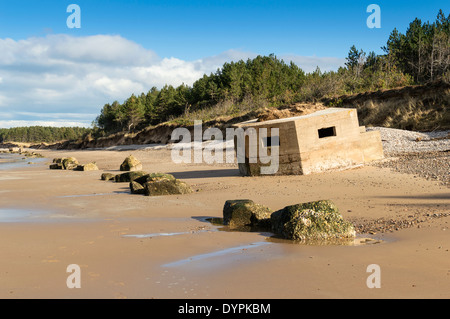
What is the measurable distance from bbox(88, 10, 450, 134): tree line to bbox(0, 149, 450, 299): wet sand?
81.1ft

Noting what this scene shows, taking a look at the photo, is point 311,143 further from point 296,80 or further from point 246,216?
point 296,80

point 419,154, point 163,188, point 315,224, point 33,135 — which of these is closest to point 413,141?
point 419,154

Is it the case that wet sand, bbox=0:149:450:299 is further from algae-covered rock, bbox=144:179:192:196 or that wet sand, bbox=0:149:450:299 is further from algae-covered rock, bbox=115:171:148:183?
algae-covered rock, bbox=115:171:148:183

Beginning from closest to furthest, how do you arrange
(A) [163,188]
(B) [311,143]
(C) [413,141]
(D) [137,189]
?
(A) [163,188]
(D) [137,189]
(B) [311,143]
(C) [413,141]

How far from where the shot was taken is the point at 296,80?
60250 millimetres

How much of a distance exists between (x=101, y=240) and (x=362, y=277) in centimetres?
378

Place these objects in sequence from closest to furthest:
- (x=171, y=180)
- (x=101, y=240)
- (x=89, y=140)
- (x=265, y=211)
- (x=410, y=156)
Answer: (x=101, y=240) < (x=265, y=211) < (x=171, y=180) < (x=410, y=156) < (x=89, y=140)

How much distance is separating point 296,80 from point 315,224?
186 ft

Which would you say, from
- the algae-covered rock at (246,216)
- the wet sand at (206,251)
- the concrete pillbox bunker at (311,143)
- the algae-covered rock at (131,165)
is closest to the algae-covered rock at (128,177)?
the concrete pillbox bunker at (311,143)

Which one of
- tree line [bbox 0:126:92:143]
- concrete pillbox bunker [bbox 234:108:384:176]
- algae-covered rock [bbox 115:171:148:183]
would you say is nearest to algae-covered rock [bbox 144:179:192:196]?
concrete pillbox bunker [bbox 234:108:384:176]

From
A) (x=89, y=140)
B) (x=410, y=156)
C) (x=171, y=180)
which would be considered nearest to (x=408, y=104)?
(x=410, y=156)

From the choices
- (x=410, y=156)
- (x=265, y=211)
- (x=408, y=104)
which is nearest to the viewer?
(x=265, y=211)
